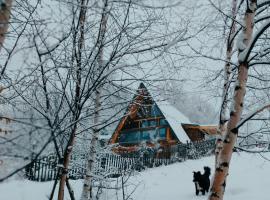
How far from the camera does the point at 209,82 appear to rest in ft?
32.2

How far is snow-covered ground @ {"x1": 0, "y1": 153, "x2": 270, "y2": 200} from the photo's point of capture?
12.0 m

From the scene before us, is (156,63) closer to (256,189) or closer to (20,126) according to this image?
(20,126)

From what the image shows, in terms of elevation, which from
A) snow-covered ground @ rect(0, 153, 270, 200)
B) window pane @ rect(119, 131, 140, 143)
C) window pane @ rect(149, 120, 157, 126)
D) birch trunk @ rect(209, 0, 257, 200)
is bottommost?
snow-covered ground @ rect(0, 153, 270, 200)

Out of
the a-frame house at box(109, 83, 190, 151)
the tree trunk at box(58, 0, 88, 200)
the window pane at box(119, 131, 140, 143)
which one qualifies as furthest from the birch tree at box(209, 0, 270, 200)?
the window pane at box(119, 131, 140, 143)

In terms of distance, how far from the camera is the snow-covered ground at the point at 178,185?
11969 mm

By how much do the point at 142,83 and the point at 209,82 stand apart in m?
4.34

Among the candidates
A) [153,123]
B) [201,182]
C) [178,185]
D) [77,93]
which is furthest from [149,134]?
[77,93]

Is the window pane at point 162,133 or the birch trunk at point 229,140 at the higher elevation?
the window pane at point 162,133

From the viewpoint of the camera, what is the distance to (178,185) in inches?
637

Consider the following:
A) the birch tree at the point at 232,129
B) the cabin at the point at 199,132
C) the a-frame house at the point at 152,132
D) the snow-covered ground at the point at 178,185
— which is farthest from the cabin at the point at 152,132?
the birch tree at the point at 232,129

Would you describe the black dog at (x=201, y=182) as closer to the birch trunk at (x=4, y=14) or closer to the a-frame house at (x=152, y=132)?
the birch trunk at (x=4, y=14)

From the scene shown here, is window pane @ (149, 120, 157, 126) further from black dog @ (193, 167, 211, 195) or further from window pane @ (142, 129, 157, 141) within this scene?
black dog @ (193, 167, 211, 195)

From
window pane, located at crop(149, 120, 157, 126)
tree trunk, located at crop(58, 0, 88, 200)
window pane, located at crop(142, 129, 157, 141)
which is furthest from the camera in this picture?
window pane, located at crop(149, 120, 157, 126)

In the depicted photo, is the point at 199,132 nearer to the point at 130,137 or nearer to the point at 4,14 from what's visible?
the point at 130,137
